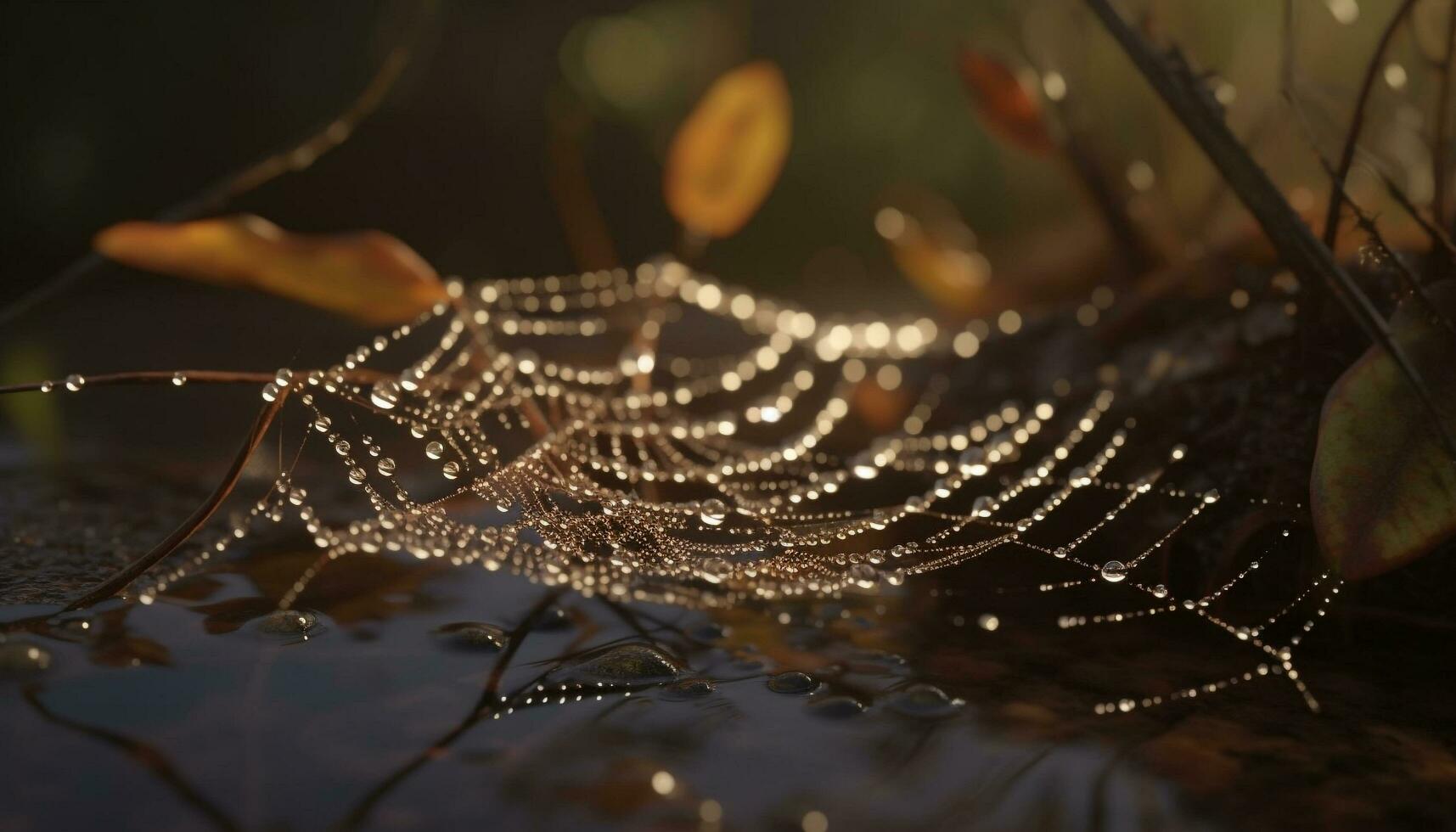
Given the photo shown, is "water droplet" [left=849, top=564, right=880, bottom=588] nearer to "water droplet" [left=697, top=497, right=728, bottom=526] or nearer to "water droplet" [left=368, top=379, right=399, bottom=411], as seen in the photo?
"water droplet" [left=697, top=497, right=728, bottom=526]

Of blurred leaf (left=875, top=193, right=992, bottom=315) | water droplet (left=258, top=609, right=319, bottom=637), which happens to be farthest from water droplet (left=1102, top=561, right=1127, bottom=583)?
blurred leaf (left=875, top=193, right=992, bottom=315)

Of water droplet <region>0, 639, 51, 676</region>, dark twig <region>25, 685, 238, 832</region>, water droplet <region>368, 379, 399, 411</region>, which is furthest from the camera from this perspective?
water droplet <region>368, 379, 399, 411</region>

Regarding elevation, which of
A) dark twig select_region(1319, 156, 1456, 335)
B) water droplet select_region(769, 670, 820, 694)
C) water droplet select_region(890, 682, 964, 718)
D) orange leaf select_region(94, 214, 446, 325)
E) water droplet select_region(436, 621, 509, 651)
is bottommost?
water droplet select_region(890, 682, 964, 718)

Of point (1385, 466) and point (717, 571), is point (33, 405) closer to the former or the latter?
point (717, 571)

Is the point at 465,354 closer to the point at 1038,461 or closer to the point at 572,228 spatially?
the point at 1038,461

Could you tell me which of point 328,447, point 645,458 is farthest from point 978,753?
point 328,447

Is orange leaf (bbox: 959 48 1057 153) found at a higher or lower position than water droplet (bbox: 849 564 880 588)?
higher

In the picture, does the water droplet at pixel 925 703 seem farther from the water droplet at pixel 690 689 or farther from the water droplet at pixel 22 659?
the water droplet at pixel 22 659
